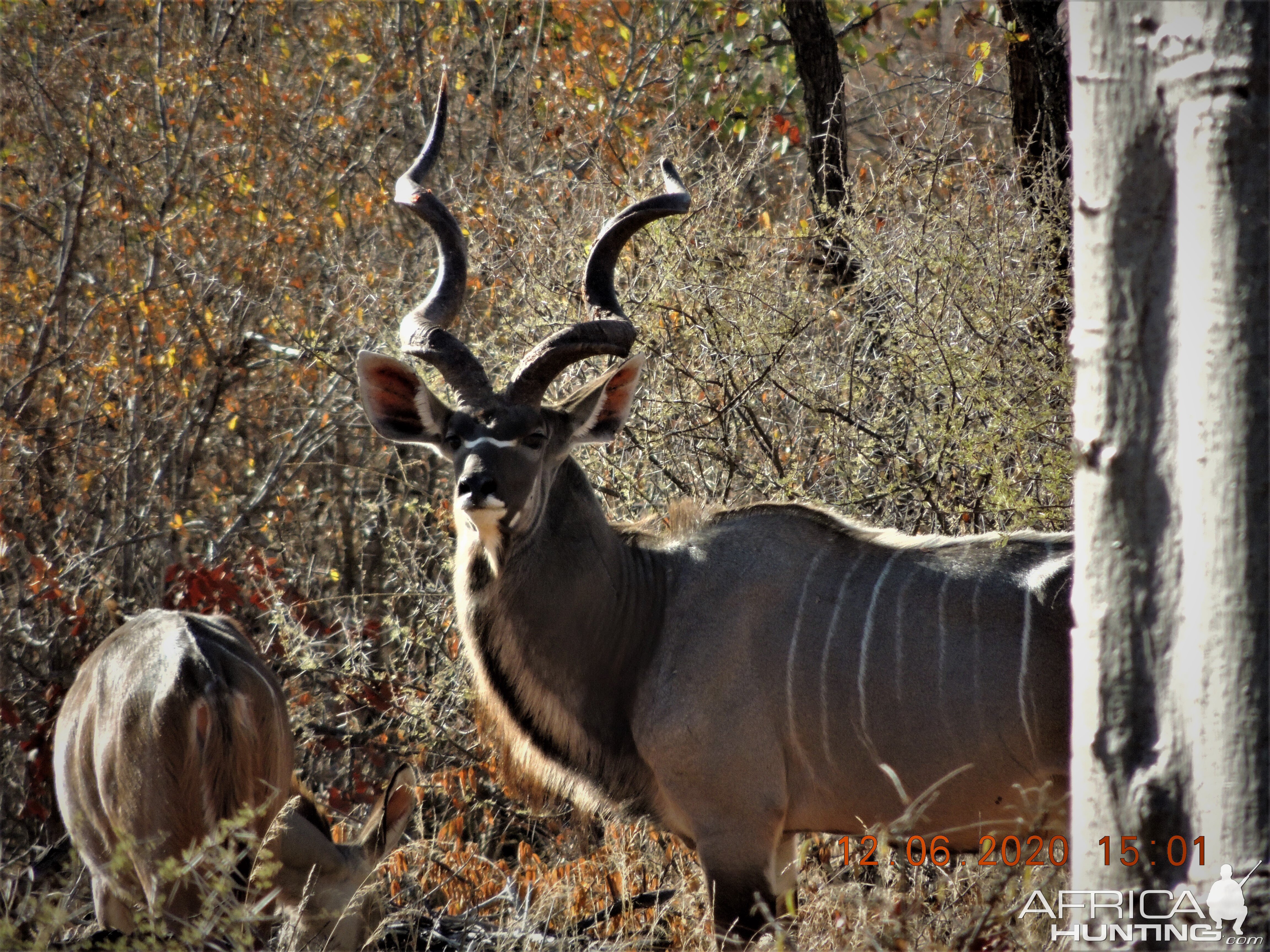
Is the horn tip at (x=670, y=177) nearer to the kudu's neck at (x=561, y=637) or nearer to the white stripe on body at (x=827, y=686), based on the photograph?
the kudu's neck at (x=561, y=637)

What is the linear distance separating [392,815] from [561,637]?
730 millimetres

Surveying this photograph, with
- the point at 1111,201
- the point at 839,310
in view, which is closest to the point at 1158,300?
the point at 1111,201

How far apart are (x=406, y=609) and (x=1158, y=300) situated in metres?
4.26

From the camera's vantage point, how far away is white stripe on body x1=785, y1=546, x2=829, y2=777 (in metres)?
3.18

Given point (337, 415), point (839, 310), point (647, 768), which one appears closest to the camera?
point (647, 768)

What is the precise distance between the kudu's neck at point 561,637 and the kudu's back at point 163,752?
0.58 m

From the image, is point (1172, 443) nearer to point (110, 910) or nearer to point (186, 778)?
point (186, 778)

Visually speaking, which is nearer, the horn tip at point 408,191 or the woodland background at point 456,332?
the horn tip at point 408,191

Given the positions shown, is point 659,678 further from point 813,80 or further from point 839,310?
point 813,80

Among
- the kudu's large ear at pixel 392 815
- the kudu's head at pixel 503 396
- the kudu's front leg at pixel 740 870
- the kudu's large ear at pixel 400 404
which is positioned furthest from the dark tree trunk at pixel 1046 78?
the kudu's large ear at pixel 392 815

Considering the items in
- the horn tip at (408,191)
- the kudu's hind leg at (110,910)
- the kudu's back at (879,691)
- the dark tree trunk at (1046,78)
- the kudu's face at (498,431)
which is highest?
the dark tree trunk at (1046,78)

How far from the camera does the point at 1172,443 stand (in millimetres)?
1647

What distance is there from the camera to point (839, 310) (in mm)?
4539

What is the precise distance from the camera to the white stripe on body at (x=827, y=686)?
3170 millimetres
